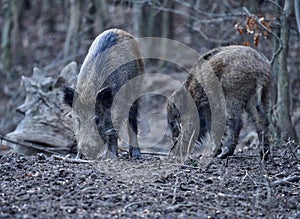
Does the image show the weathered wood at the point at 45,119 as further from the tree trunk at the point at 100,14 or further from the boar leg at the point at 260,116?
the tree trunk at the point at 100,14

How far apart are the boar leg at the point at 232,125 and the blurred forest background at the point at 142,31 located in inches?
35.4

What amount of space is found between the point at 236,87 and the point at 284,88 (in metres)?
1.44

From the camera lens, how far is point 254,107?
7.00 metres

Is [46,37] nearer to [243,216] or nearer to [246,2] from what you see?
[246,2]

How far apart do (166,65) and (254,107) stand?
907 centimetres

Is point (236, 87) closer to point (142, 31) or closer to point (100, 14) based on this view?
point (142, 31)

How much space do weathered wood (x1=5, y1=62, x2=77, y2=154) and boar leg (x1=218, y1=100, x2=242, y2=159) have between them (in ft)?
6.92

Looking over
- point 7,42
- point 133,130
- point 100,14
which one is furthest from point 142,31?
point 133,130

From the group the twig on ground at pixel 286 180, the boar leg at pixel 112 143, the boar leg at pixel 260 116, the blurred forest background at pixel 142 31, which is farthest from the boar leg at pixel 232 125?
the twig on ground at pixel 286 180

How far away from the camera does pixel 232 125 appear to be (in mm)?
7051

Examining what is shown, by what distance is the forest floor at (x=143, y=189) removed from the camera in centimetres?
447

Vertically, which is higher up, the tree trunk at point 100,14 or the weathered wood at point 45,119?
the tree trunk at point 100,14

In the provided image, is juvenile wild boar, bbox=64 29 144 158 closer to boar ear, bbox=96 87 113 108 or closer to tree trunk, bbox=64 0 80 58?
boar ear, bbox=96 87 113 108

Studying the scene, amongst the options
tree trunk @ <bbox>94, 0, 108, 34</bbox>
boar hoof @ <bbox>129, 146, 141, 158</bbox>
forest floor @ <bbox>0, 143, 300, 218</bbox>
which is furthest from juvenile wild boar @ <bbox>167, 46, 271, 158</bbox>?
tree trunk @ <bbox>94, 0, 108, 34</bbox>
